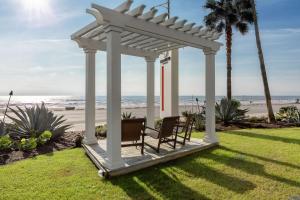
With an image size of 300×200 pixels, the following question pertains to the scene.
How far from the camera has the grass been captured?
4137 mm

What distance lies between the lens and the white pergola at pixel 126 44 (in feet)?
16.1

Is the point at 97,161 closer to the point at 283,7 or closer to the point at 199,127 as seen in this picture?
the point at 199,127

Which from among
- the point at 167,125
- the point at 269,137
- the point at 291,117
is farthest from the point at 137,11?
the point at 291,117

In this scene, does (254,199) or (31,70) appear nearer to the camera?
(254,199)

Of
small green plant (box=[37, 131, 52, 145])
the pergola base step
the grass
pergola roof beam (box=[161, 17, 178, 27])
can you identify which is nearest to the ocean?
small green plant (box=[37, 131, 52, 145])

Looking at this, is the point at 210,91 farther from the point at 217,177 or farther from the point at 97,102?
the point at 97,102

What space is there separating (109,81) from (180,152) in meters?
2.59

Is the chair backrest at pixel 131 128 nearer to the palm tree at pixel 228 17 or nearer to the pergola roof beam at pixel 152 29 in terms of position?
the pergola roof beam at pixel 152 29

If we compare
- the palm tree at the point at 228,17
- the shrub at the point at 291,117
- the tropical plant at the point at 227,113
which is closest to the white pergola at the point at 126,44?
the tropical plant at the point at 227,113

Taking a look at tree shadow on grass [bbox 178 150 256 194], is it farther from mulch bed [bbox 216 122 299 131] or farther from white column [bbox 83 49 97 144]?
mulch bed [bbox 216 122 299 131]

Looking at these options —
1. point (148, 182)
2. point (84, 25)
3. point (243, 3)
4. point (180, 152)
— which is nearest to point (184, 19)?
point (84, 25)

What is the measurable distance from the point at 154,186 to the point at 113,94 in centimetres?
189

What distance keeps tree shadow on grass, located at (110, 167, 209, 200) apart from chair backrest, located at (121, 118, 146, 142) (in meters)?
0.84

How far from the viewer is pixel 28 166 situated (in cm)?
560
